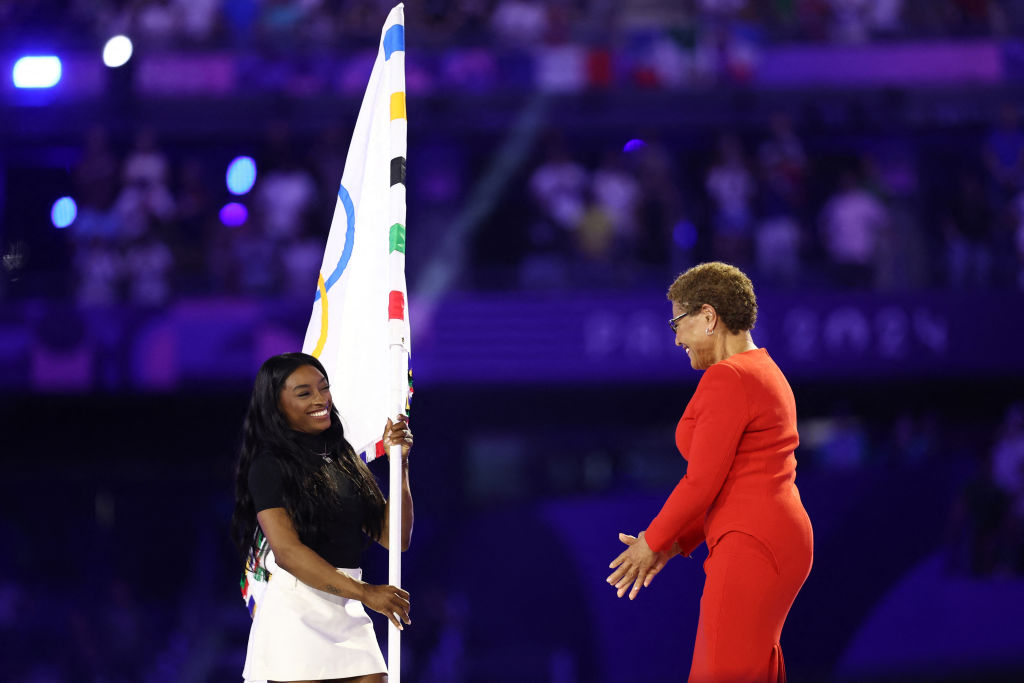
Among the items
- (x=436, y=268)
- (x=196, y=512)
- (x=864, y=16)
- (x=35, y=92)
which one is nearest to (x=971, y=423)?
(x=864, y=16)

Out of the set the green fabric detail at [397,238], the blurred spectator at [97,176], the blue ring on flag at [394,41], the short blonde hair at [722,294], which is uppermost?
the blurred spectator at [97,176]

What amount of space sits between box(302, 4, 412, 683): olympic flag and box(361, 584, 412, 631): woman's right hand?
0.44 metres

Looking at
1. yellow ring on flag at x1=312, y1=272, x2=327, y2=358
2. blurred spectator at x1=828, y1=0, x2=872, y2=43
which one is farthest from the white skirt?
blurred spectator at x1=828, y1=0, x2=872, y2=43

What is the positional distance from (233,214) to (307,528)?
6.77 metres

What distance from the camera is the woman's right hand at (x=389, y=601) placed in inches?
115

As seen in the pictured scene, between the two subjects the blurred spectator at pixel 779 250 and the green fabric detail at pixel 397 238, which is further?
the blurred spectator at pixel 779 250

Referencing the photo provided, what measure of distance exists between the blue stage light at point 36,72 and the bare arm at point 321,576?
322 inches

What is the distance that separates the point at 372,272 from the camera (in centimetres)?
356

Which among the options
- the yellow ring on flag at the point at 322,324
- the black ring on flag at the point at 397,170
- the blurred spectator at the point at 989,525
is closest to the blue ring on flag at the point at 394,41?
the black ring on flag at the point at 397,170

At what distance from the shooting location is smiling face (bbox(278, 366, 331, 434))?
3115mm

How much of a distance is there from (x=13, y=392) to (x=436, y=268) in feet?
10.6

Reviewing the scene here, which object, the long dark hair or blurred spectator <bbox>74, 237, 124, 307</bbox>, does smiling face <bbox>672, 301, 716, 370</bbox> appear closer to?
the long dark hair

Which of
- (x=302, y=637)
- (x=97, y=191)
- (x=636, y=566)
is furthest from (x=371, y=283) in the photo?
(x=97, y=191)

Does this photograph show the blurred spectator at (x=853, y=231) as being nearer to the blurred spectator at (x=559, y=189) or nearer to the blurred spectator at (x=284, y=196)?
the blurred spectator at (x=559, y=189)
